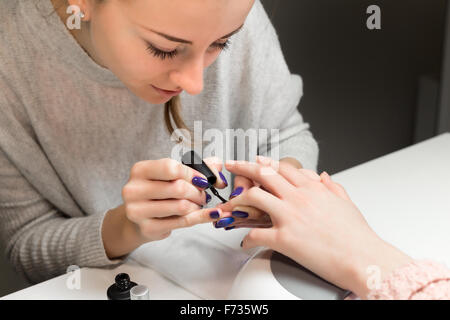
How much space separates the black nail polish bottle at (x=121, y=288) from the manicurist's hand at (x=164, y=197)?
0.06m

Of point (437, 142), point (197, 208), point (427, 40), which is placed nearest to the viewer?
point (197, 208)

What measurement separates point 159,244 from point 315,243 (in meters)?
0.21

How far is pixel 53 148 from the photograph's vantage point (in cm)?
76

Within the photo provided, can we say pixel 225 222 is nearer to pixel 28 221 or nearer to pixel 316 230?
pixel 316 230

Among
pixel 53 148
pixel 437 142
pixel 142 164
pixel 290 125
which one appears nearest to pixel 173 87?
pixel 142 164

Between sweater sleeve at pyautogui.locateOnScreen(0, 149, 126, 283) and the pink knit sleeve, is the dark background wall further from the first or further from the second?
the pink knit sleeve

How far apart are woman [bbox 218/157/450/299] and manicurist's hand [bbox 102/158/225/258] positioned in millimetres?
35

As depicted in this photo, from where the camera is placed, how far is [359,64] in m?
1.43

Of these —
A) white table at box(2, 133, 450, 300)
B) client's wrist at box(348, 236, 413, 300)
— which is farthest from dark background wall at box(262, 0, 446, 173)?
client's wrist at box(348, 236, 413, 300)

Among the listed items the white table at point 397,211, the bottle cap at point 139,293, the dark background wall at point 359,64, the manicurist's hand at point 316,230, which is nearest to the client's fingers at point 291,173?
the manicurist's hand at point 316,230

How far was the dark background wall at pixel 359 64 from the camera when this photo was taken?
4.49 feet
